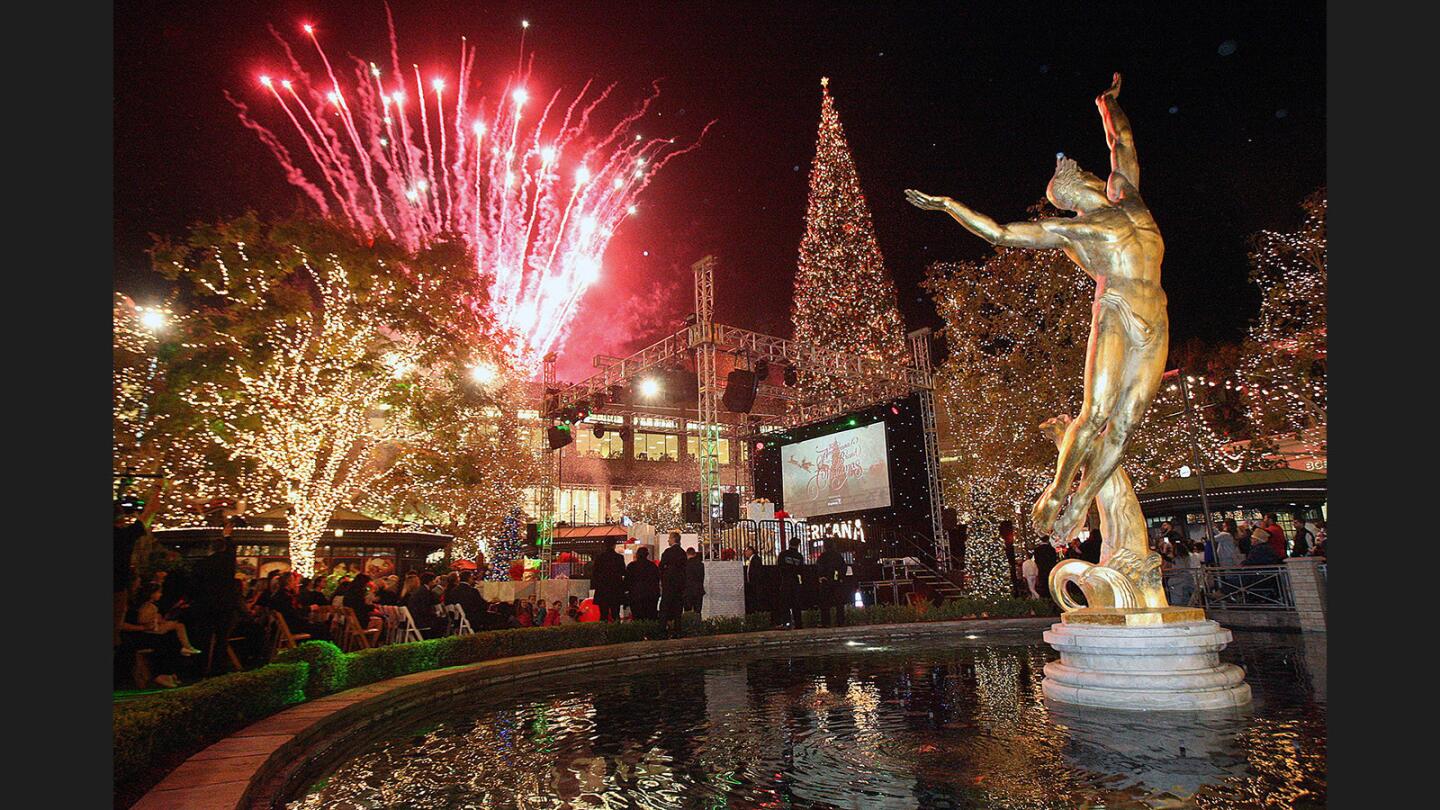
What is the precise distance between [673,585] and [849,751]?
307 inches

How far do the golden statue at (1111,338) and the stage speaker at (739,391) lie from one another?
13765 mm

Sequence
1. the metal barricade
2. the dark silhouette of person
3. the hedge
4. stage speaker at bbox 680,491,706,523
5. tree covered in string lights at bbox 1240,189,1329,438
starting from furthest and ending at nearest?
tree covered in string lights at bbox 1240,189,1329,438 → stage speaker at bbox 680,491,706,523 → the dark silhouette of person → the metal barricade → the hedge


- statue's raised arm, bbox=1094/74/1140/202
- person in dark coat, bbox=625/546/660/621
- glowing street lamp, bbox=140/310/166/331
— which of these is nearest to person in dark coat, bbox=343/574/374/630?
person in dark coat, bbox=625/546/660/621

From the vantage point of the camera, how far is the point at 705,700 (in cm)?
659

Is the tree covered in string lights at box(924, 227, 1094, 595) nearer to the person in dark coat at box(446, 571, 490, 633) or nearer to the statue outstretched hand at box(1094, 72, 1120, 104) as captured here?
the person in dark coat at box(446, 571, 490, 633)

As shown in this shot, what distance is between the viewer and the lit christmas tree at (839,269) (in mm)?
23594

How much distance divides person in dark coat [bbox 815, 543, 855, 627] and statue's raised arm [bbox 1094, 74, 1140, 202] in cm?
918

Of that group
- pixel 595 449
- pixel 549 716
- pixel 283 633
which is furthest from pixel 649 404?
pixel 549 716

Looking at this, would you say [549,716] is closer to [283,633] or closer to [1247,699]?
[283,633]

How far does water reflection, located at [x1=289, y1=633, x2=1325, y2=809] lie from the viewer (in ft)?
11.4

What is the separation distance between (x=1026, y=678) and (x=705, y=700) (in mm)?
3011

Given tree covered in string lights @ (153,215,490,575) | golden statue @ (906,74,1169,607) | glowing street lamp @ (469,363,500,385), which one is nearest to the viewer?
golden statue @ (906,74,1169,607)

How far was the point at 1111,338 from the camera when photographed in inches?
223

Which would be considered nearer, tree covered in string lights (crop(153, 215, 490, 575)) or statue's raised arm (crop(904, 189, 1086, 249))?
statue's raised arm (crop(904, 189, 1086, 249))
